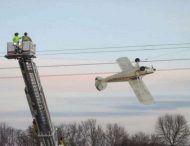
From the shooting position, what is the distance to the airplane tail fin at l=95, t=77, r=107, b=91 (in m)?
45.1

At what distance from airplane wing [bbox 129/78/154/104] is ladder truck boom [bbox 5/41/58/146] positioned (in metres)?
9.86

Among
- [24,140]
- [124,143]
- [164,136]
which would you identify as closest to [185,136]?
[164,136]

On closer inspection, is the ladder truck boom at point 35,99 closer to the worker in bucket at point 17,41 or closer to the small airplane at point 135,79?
the worker in bucket at point 17,41

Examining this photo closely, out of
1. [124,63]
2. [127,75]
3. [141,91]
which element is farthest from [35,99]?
[124,63]

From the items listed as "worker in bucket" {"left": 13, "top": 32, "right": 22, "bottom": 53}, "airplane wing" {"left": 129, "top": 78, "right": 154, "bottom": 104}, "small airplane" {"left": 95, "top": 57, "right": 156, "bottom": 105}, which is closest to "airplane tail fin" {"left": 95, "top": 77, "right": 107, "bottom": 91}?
"small airplane" {"left": 95, "top": 57, "right": 156, "bottom": 105}


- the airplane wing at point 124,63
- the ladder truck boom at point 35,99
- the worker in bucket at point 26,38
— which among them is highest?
the worker in bucket at point 26,38

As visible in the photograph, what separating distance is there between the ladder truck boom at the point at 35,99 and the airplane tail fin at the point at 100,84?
7784mm

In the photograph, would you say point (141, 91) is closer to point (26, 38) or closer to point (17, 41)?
point (26, 38)

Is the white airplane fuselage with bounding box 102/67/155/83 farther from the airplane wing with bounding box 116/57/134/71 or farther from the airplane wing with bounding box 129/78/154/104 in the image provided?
the airplane wing with bounding box 116/57/134/71

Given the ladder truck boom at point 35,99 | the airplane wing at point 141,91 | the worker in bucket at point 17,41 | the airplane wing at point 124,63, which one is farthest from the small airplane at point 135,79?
the worker in bucket at point 17,41

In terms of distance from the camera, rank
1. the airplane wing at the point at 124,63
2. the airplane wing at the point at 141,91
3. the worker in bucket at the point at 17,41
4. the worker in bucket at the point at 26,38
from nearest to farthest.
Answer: the worker in bucket at the point at 17,41, the worker in bucket at the point at 26,38, the airplane wing at the point at 141,91, the airplane wing at the point at 124,63

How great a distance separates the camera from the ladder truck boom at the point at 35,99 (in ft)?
126

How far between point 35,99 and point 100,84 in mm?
8927

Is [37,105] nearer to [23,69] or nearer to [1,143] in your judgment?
[23,69]
